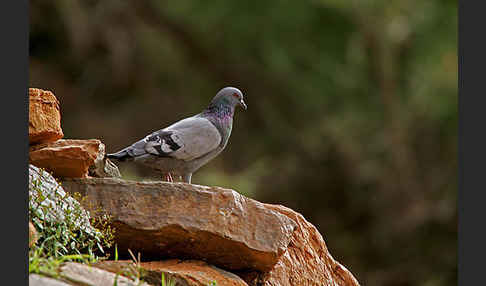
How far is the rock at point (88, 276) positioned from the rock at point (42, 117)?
4.26 ft

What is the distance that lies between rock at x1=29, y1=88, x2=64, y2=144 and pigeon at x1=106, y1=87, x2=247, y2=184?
0.53m

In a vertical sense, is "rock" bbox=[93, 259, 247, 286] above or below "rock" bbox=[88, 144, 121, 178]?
below

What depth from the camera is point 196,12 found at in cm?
1602

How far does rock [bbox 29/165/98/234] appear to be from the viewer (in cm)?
468

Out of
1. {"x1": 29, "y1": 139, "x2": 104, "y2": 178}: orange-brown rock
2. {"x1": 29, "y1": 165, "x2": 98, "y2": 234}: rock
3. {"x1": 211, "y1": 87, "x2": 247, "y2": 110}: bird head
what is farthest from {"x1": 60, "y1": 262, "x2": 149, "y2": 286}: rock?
{"x1": 211, "y1": 87, "x2": 247, "y2": 110}: bird head

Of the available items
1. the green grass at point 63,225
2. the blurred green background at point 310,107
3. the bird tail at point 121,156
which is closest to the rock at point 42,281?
the green grass at point 63,225

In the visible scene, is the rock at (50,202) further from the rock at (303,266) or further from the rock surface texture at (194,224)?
the rock at (303,266)

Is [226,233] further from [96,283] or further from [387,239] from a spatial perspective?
[387,239]

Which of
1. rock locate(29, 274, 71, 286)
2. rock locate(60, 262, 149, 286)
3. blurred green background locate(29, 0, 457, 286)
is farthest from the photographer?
blurred green background locate(29, 0, 457, 286)

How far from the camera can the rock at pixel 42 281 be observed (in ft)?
12.4

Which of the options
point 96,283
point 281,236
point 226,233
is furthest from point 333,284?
point 96,283

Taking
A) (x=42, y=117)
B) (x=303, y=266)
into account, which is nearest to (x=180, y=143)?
(x=42, y=117)

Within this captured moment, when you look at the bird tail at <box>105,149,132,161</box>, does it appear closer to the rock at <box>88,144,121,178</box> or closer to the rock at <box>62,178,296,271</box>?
the rock at <box>88,144,121,178</box>

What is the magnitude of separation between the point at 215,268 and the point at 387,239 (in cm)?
920
